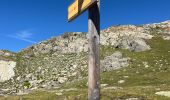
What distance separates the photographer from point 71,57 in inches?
4043

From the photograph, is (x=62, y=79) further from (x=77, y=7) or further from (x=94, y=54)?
(x=94, y=54)

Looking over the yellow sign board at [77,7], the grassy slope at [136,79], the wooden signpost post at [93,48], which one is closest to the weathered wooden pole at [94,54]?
the wooden signpost post at [93,48]

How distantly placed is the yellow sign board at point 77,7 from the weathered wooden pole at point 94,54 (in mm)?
301

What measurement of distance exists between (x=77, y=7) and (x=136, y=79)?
60.3 metres

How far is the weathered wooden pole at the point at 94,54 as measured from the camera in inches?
461

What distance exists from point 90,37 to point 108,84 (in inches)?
2320

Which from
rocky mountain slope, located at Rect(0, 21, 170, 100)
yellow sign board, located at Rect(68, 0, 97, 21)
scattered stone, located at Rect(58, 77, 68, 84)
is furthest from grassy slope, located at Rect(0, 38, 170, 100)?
yellow sign board, located at Rect(68, 0, 97, 21)

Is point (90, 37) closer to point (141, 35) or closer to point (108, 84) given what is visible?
point (108, 84)

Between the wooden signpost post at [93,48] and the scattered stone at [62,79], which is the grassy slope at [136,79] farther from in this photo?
the wooden signpost post at [93,48]

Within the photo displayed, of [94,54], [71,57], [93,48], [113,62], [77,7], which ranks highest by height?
[71,57]

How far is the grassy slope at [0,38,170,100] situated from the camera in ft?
161

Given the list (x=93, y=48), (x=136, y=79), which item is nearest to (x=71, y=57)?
(x=136, y=79)

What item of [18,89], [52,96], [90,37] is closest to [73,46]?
[18,89]

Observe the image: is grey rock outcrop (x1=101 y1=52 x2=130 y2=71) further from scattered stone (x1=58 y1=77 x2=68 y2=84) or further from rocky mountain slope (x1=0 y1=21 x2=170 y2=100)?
scattered stone (x1=58 y1=77 x2=68 y2=84)
